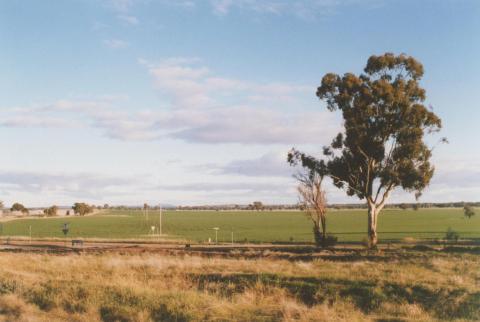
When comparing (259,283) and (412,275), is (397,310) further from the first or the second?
(412,275)

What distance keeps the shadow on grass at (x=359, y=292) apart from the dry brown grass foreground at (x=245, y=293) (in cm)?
3

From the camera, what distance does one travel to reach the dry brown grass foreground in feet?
44.0

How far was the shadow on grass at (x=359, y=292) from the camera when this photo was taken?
1516 centimetres

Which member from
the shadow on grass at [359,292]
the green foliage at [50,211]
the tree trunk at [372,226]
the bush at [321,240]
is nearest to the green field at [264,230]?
the bush at [321,240]

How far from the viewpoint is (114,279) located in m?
20.0

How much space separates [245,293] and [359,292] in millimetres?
4272

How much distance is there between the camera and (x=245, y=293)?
1658 cm

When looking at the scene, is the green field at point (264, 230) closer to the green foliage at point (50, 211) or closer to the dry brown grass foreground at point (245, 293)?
the dry brown grass foreground at point (245, 293)

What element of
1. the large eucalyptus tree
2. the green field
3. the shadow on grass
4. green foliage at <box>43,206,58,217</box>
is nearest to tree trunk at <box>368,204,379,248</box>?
the large eucalyptus tree

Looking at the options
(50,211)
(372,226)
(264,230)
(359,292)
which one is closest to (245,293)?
(359,292)

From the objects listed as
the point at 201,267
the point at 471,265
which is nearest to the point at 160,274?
the point at 201,267

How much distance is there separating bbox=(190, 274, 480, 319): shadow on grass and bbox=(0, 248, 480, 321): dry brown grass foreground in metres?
0.03

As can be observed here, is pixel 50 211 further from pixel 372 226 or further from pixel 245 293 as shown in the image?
pixel 245 293

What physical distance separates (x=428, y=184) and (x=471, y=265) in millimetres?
14553
